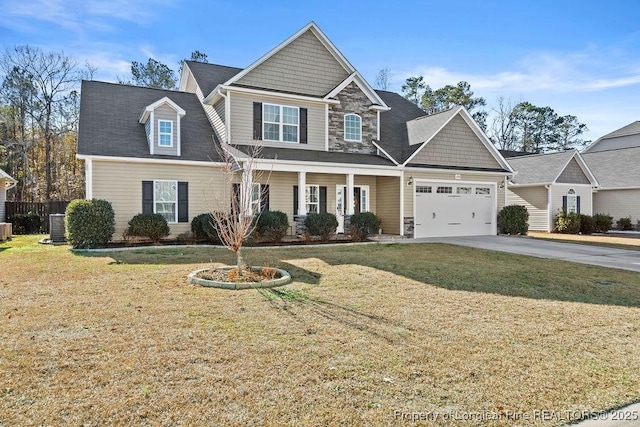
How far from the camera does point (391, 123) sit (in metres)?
21.5

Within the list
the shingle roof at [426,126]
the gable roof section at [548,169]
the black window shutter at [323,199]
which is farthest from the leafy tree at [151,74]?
the gable roof section at [548,169]

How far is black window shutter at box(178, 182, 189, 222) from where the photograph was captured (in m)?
15.4

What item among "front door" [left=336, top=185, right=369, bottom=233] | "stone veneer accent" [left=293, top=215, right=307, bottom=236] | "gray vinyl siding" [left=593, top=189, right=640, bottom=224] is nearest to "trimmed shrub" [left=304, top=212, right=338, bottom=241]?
"stone veneer accent" [left=293, top=215, right=307, bottom=236]

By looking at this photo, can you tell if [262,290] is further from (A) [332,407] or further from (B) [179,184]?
(B) [179,184]

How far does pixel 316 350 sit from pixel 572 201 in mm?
24507

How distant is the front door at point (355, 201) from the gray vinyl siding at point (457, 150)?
106 inches

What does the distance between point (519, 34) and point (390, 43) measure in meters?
5.02

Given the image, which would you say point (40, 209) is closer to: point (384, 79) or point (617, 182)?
point (384, 79)

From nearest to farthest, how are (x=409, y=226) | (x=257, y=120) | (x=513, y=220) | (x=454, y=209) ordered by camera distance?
(x=257, y=120) < (x=409, y=226) < (x=454, y=209) < (x=513, y=220)

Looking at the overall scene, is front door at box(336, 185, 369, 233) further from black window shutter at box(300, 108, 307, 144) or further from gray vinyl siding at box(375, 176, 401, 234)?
→ black window shutter at box(300, 108, 307, 144)

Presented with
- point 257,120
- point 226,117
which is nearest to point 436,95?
point 257,120

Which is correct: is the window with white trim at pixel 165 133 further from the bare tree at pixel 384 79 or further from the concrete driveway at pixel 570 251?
the bare tree at pixel 384 79

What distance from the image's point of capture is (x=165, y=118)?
1548 cm

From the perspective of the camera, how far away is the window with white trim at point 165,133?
15.4 metres
